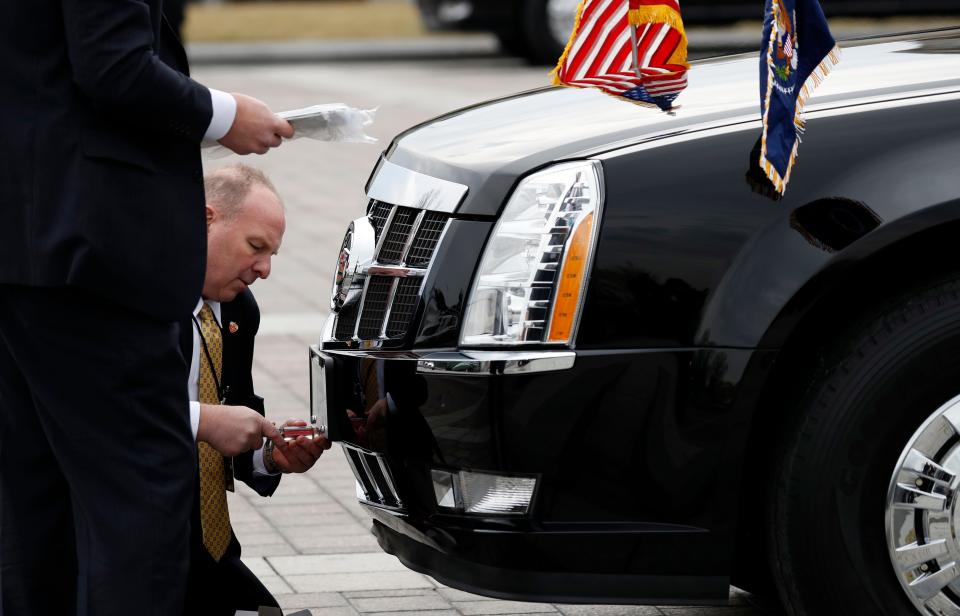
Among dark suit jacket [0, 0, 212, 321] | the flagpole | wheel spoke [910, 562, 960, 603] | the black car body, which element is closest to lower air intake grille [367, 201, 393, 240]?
the flagpole

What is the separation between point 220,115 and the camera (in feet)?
8.64

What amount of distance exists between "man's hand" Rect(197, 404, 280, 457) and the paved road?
0.74 metres

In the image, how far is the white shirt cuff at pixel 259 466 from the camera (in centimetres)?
330

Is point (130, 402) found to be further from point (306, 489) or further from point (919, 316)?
point (306, 489)

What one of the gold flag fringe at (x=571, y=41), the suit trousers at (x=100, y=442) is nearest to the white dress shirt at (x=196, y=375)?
the suit trousers at (x=100, y=442)

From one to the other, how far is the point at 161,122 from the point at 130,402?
0.47m

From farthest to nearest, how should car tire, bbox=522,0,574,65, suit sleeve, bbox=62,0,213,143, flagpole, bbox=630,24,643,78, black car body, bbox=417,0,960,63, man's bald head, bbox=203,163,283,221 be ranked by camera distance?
car tire, bbox=522,0,574,65 < black car body, bbox=417,0,960,63 < flagpole, bbox=630,24,643,78 < man's bald head, bbox=203,163,283,221 < suit sleeve, bbox=62,0,213,143

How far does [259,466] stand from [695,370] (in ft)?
3.27

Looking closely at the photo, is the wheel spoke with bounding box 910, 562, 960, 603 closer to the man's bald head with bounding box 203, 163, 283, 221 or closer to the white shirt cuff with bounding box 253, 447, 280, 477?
the white shirt cuff with bounding box 253, 447, 280, 477

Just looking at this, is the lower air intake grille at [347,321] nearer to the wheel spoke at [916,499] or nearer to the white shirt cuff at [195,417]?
the white shirt cuff at [195,417]

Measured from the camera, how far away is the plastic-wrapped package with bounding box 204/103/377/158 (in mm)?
2812

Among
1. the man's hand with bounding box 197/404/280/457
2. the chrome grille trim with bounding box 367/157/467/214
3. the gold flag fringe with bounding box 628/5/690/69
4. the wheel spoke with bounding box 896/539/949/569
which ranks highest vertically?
the gold flag fringe with bounding box 628/5/690/69

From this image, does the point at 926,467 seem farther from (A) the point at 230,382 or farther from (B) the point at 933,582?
(A) the point at 230,382

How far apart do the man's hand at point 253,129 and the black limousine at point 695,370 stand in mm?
420
